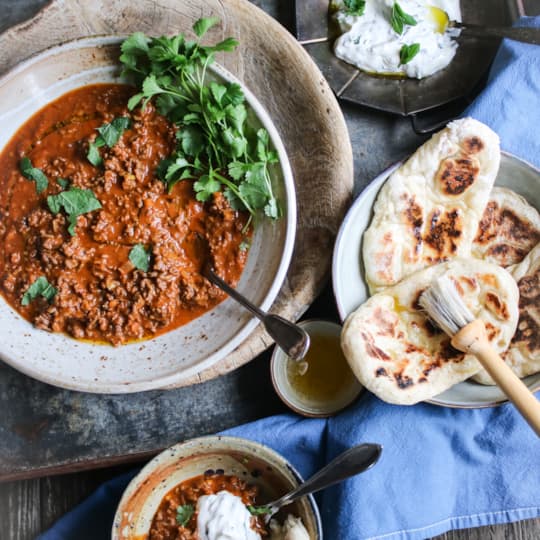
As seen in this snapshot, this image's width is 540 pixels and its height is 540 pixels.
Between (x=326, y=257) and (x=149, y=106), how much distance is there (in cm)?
139

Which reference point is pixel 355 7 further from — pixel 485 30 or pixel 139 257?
pixel 139 257

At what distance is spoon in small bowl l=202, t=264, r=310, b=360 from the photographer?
356 cm

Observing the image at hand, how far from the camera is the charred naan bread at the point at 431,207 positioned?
3861 millimetres

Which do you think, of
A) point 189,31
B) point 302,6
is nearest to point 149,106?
point 189,31

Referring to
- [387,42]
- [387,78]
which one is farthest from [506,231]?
[387,42]

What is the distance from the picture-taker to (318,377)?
4332 mm

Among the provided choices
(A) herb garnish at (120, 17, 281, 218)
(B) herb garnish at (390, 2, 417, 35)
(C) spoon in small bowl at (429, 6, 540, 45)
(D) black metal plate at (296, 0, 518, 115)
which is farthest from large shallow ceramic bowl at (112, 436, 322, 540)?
(C) spoon in small bowl at (429, 6, 540, 45)

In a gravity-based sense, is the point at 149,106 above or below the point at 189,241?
above

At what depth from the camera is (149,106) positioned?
3.98 m

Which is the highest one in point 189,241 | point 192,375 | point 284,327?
point 189,241

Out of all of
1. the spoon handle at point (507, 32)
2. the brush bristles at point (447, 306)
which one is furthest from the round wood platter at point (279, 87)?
the spoon handle at point (507, 32)

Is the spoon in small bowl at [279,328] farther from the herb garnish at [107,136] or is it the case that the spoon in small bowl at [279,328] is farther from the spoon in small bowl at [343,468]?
the herb garnish at [107,136]

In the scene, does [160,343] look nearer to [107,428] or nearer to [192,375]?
[192,375]

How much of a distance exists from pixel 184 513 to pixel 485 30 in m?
3.66
